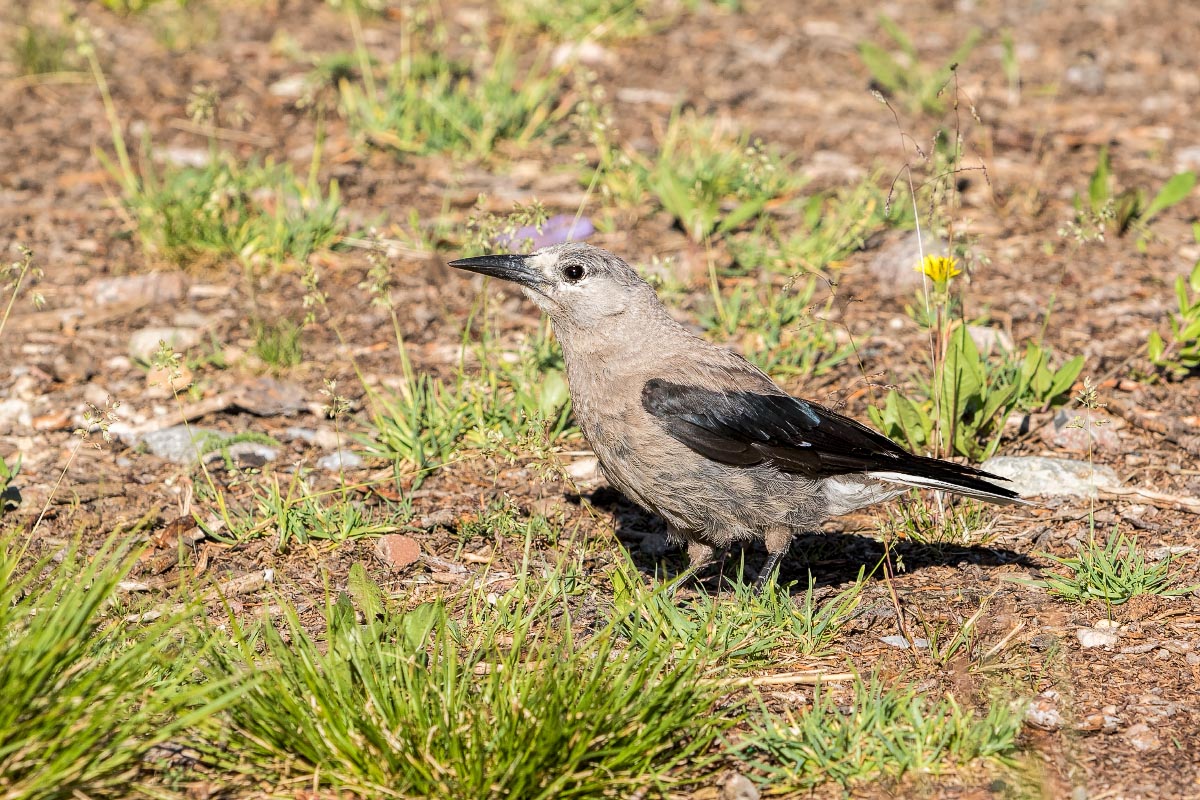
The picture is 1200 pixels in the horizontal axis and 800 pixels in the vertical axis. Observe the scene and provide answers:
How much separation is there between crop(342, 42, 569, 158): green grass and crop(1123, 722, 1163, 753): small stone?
569 centimetres

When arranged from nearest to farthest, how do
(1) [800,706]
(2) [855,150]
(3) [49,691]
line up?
A: (3) [49,691]
(1) [800,706]
(2) [855,150]

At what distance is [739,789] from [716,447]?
5.03 feet

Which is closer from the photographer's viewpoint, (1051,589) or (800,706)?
(800,706)

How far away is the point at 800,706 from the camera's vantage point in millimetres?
4145

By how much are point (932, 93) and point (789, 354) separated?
326 centimetres

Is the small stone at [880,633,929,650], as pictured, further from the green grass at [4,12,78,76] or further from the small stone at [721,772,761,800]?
the green grass at [4,12,78,76]

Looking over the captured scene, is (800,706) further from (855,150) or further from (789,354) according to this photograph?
(855,150)

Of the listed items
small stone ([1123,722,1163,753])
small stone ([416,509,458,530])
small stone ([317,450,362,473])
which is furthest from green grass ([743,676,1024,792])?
small stone ([317,450,362,473])

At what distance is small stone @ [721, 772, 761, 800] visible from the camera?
12.2ft

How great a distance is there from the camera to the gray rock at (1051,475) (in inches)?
218

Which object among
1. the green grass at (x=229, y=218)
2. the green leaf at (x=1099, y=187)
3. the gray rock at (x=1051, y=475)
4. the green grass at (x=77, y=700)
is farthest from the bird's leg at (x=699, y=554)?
the green leaf at (x=1099, y=187)

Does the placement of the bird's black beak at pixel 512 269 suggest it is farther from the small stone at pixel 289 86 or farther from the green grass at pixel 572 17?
the green grass at pixel 572 17

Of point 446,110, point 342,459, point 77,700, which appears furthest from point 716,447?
point 446,110

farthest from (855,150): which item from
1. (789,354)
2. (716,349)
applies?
(716,349)
